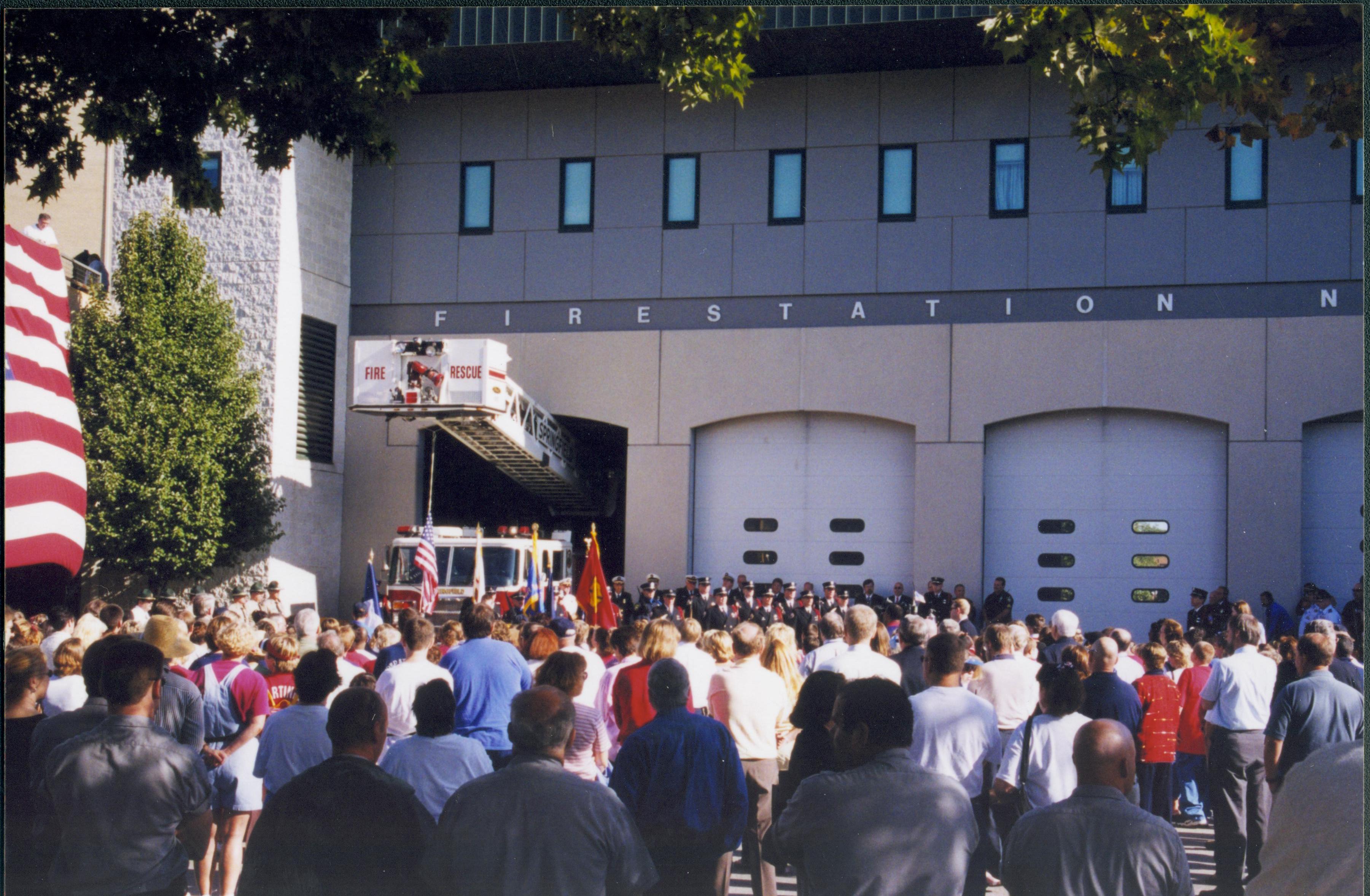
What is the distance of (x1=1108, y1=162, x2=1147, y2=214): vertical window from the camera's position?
24.0 metres

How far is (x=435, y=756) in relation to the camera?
602 centimetres

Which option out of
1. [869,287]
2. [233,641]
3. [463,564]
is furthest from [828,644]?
[869,287]

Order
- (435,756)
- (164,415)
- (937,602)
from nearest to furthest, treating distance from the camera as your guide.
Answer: (435,756), (164,415), (937,602)

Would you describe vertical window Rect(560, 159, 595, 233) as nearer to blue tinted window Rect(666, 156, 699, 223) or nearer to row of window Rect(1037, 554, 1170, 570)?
blue tinted window Rect(666, 156, 699, 223)

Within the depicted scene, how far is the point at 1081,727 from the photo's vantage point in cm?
461

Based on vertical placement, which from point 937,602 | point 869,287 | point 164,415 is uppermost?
point 869,287

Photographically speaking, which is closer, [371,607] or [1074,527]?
[371,607]

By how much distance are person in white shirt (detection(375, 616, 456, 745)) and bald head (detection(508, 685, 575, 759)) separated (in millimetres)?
3078

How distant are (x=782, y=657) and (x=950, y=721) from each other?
6.54 feet

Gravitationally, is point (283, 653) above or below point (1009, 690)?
above

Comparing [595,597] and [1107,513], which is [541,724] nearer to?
[595,597]

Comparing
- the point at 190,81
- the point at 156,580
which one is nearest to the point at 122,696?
the point at 190,81

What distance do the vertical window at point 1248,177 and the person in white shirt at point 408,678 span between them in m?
20.0

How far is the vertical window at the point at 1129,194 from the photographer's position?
24.0m
